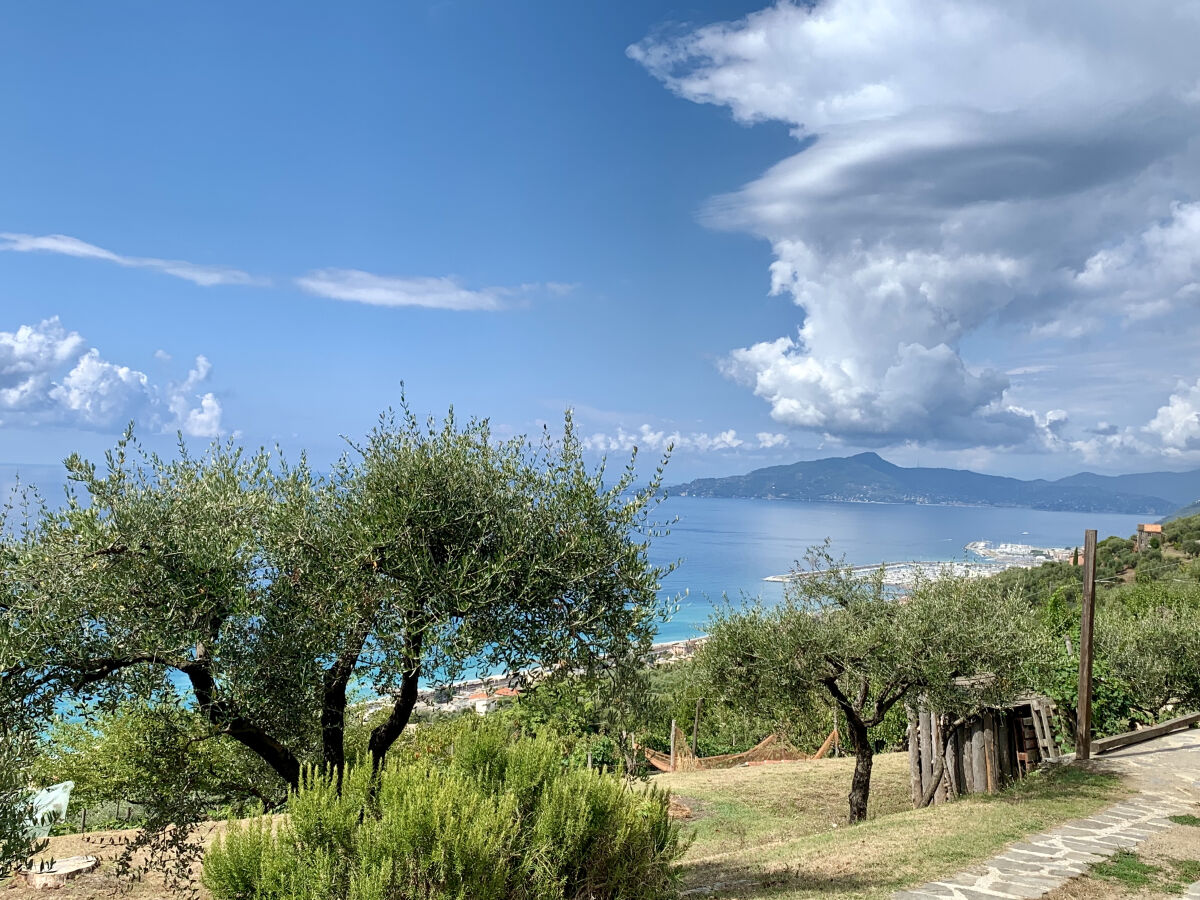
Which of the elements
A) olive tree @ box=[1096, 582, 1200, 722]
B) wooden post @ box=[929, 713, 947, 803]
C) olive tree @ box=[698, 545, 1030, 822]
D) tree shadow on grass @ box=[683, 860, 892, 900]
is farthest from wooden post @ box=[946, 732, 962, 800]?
olive tree @ box=[1096, 582, 1200, 722]

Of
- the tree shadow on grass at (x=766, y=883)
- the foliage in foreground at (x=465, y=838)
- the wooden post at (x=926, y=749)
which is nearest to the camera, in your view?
the foliage in foreground at (x=465, y=838)

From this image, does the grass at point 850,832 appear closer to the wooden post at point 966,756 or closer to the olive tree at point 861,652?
the wooden post at point 966,756

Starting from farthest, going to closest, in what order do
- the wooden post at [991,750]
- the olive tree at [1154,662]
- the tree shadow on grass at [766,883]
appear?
the olive tree at [1154,662]
the wooden post at [991,750]
the tree shadow on grass at [766,883]

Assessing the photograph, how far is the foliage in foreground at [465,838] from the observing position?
6.15 metres

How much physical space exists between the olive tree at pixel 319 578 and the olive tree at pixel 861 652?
23.2ft

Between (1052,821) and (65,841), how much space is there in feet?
59.0

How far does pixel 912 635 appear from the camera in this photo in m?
14.7

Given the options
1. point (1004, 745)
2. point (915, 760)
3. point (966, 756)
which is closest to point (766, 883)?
point (966, 756)

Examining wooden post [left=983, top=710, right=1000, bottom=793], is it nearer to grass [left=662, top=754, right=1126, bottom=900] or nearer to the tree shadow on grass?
grass [left=662, top=754, right=1126, bottom=900]

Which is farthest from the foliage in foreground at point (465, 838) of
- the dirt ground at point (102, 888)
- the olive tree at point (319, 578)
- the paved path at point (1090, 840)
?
the dirt ground at point (102, 888)

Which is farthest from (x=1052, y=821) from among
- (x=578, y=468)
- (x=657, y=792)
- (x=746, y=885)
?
(x=578, y=468)

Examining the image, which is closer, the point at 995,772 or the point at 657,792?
the point at 657,792

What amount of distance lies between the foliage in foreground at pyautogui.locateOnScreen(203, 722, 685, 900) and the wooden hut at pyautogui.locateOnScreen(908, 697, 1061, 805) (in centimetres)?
979

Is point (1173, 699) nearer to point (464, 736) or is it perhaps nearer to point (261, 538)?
point (464, 736)
